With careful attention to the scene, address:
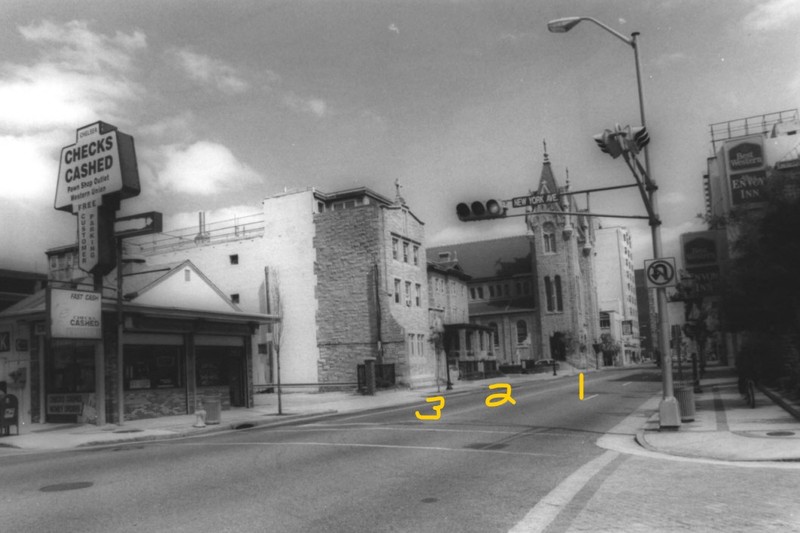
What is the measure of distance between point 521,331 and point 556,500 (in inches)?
3470

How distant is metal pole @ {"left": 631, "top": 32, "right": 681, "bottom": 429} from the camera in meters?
15.4

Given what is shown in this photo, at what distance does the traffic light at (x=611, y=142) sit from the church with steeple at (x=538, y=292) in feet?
242

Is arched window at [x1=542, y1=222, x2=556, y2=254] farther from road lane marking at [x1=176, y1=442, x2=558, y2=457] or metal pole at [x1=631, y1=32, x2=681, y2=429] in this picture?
road lane marking at [x1=176, y1=442, x2=558, y2=457]

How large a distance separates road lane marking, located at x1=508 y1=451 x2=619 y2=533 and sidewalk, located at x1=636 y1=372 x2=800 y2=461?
203 cm

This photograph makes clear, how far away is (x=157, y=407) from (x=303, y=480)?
16953 mm

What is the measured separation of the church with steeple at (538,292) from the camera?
91.7 m

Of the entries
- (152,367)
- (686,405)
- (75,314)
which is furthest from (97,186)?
(686,405)

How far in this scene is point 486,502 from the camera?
8.63 meters

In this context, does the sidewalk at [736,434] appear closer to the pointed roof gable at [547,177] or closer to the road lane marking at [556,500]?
the road lane marking at [556,500]

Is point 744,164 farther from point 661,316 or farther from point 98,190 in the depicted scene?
point 98,190

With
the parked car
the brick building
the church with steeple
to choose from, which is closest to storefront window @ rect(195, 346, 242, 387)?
the parked car

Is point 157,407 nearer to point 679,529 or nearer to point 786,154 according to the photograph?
point 679,529

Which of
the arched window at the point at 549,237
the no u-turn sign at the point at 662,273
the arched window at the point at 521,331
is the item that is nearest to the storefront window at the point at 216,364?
the no u-turn sign at the point at 662,273

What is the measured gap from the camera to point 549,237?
95.2 metres
